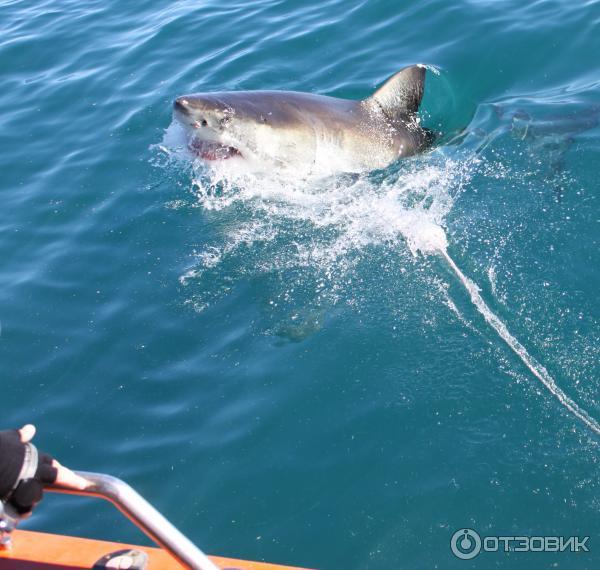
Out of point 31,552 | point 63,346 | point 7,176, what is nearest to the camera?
point 31,552

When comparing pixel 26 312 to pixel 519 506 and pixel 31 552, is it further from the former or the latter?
pixel 519 506

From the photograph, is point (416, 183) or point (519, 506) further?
point (416, 183)

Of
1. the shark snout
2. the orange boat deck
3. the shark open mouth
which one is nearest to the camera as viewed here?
the orange boat deck

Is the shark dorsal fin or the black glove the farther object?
the shark dorsal fin

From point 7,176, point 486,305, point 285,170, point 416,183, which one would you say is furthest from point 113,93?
point 486,305

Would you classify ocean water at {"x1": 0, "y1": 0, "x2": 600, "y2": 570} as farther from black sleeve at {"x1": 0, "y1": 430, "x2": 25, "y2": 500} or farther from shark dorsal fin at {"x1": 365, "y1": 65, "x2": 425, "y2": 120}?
black sleeve at {"x1": 0, "y1": 430, "x2": 25, "y2": 500}

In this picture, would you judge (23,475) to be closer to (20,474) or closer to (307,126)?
(20,474)

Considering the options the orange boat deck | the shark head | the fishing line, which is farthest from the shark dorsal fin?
the orange boat deck

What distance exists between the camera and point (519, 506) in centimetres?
375

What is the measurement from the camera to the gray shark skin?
241 inches

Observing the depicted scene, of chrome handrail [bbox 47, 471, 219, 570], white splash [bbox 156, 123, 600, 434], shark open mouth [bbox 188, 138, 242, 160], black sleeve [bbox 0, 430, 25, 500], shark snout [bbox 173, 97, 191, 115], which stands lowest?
white splash [bbox 156, 123, 600, 434]

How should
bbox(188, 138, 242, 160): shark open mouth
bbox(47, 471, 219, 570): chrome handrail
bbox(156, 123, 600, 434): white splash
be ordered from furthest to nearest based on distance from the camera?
1. bbox(188, 138, 242, 160): shark open mouth
2. bbox(156, 123, 600, 434): white splash
3. bbox(47, 471, 219, 570): chrome handrail

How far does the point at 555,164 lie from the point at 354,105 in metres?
1.79

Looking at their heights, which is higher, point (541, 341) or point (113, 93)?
point (113, 93)
